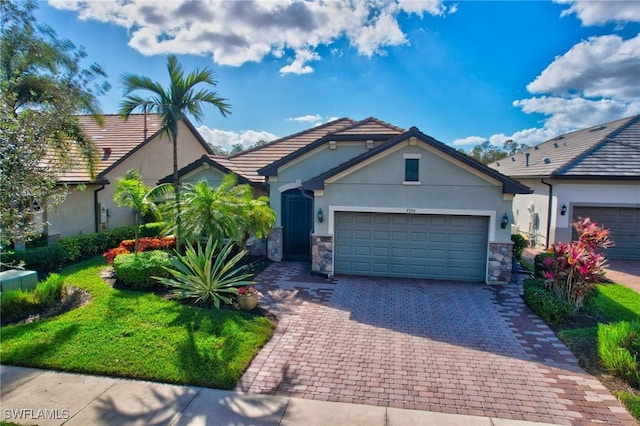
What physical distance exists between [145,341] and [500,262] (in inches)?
402

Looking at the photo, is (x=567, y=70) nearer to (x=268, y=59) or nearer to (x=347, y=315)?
(x=268, y=59)

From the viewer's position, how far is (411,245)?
12.2 metres

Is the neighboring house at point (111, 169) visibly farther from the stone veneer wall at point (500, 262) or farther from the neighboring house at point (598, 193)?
the neighboring house at point (598, 193)

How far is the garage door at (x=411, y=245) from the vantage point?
39.1 ft

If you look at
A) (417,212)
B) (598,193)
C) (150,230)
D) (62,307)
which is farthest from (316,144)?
(598,193)

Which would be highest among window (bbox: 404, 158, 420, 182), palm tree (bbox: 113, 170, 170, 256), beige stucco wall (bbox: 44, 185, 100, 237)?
window (bbox: 404, 158, 420, 182)

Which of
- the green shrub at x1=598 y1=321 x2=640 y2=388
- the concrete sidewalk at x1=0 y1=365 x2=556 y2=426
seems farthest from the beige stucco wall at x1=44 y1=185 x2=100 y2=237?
the green shrub at x1=598 y1=321 x2=640 y2=388

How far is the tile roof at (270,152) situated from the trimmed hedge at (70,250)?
4195mm

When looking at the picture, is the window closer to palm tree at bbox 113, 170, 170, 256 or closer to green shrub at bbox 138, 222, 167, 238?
palm tree at bbox 113, 170, 170, 256

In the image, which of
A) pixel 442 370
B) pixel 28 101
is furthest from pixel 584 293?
pixel 28 101

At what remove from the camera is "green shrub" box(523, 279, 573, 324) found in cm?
862

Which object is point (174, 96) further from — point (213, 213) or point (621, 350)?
point (621, 350)

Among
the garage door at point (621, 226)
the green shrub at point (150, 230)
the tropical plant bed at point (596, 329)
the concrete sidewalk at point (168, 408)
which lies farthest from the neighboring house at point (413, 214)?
the garage door at point (621, 226)

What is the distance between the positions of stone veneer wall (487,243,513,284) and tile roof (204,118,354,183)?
8.74 meters
